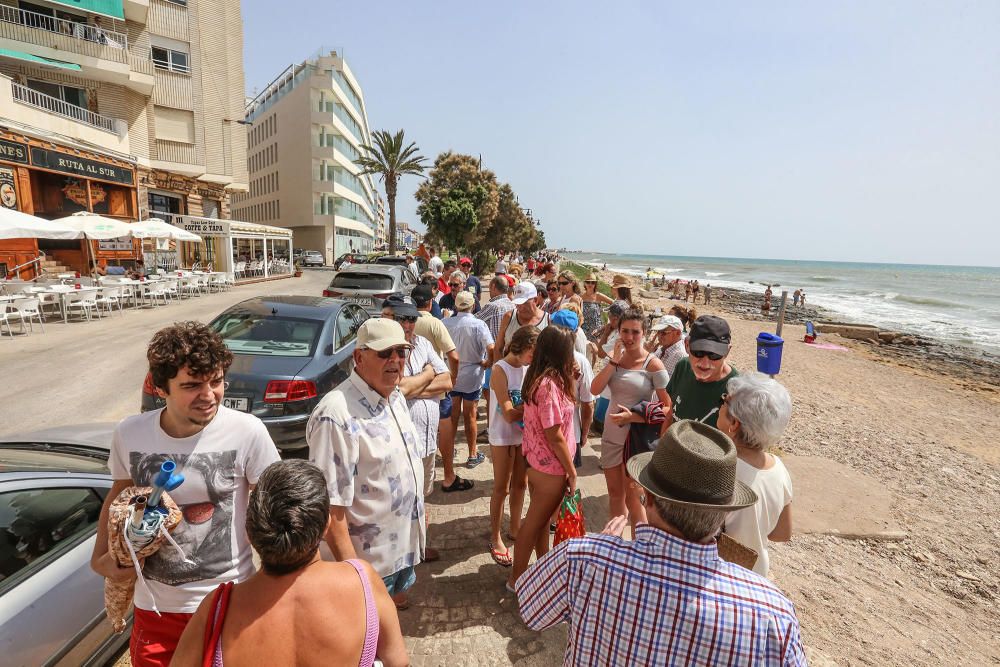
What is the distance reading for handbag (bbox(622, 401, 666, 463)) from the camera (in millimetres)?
3445

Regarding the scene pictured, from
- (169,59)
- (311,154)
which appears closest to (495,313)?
(169,59)

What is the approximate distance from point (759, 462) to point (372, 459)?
5.66 feet

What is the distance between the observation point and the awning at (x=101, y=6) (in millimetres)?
21375

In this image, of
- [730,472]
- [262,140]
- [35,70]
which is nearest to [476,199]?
[35,70]

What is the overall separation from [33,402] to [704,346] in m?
8.77

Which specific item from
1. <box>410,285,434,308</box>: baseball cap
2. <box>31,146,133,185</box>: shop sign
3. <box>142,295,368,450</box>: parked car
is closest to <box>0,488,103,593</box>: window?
<box>142,295,368,450</box>: parked car

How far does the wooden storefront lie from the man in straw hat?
71.7ft

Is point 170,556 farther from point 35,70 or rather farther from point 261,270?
point 261,270

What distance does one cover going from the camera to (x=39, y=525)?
2.36 m

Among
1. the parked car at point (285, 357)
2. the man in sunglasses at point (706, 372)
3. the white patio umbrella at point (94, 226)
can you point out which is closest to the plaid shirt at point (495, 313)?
the parked car at point (285, 357)

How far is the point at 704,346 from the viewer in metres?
3.02

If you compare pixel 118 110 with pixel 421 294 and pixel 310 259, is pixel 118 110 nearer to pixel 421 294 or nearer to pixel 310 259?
pixel 310 259

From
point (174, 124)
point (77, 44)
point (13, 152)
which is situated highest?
point (77, 44)

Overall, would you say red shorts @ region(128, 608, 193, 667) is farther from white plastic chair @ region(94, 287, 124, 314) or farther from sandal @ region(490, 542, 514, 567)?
white plastic chair @ region(94, 287, 124, 314)
